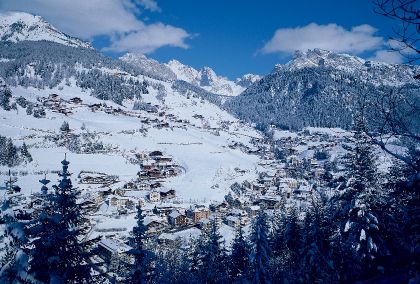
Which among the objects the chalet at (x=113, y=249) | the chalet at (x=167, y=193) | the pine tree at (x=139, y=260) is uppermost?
the pine tree at (x=139, y=260)

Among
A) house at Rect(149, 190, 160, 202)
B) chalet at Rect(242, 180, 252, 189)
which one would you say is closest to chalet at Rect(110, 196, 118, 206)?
house at Rect(149, 190, 160, 202)

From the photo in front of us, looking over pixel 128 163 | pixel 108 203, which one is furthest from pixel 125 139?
pixel 108 203

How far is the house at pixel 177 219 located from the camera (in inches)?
2240

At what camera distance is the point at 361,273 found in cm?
2153

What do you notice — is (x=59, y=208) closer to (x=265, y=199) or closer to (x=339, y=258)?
(x=339, y=258)

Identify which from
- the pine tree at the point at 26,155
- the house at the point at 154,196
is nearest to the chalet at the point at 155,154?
the house at the point at 154,196

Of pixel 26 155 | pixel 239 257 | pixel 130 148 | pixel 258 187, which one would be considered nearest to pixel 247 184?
pixel 258 187

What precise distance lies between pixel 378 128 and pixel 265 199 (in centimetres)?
6673

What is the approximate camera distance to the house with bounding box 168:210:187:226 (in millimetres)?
56906

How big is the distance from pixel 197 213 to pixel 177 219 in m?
3.58

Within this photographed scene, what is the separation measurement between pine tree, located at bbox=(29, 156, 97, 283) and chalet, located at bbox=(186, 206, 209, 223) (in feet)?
153

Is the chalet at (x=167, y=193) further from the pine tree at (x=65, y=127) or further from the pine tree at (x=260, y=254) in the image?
the pine tree at (x=65, y=127)

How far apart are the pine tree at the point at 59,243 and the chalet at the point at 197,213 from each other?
1832 inches

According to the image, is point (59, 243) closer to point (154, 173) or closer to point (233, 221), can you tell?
point (233, 221)
